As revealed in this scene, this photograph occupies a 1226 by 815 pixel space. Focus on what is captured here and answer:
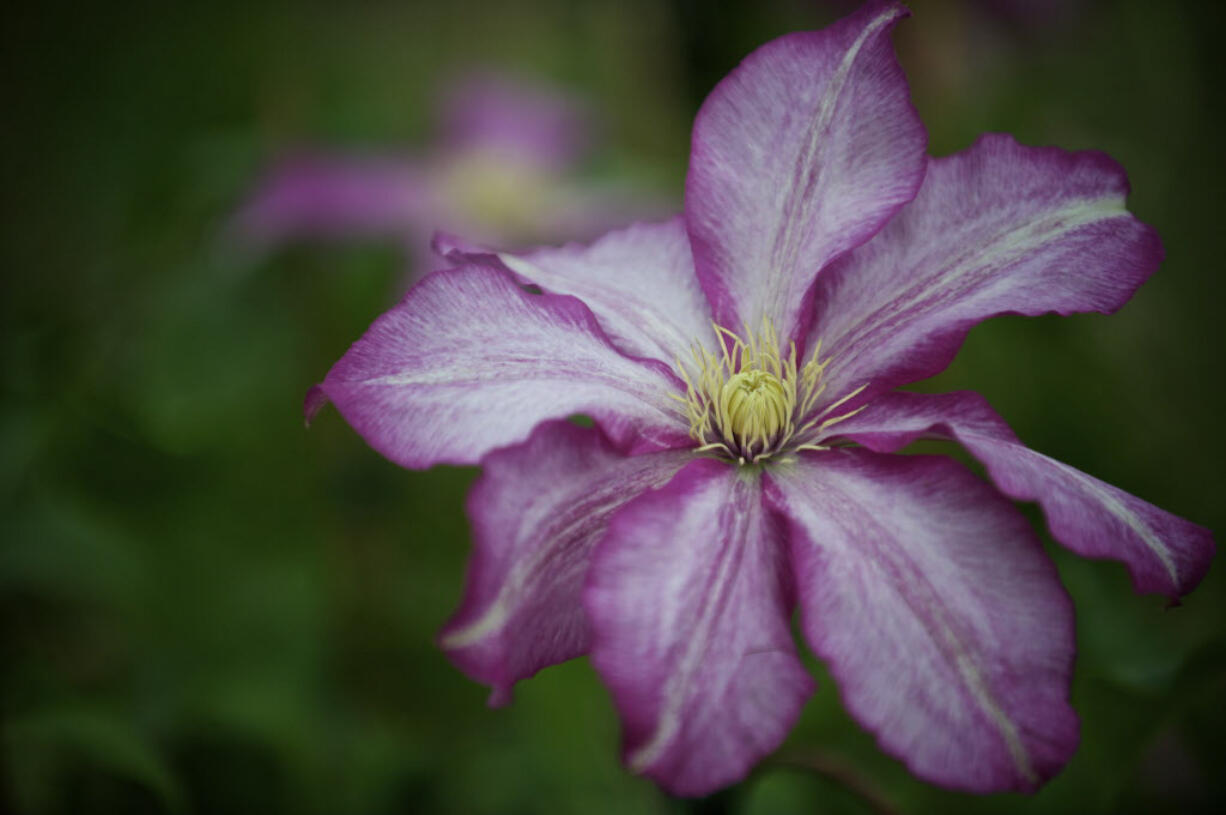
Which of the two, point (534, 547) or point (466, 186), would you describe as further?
point (466, 186)

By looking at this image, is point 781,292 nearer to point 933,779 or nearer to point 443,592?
point 933,779

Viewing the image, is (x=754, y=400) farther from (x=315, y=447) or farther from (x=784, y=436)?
(x=315, y=447)

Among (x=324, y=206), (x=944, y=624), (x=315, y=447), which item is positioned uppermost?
(x=324, y=206)

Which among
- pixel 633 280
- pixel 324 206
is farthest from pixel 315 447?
pixel 633 280

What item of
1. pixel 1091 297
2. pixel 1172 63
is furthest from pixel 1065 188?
pixel 1172 63

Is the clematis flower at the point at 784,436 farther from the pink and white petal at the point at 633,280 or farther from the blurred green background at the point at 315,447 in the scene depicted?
the blurred green background at the point at 315,447

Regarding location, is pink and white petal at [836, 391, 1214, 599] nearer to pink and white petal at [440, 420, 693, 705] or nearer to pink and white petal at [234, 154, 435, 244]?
pink and white petal at [440, 420, 693, 705]
